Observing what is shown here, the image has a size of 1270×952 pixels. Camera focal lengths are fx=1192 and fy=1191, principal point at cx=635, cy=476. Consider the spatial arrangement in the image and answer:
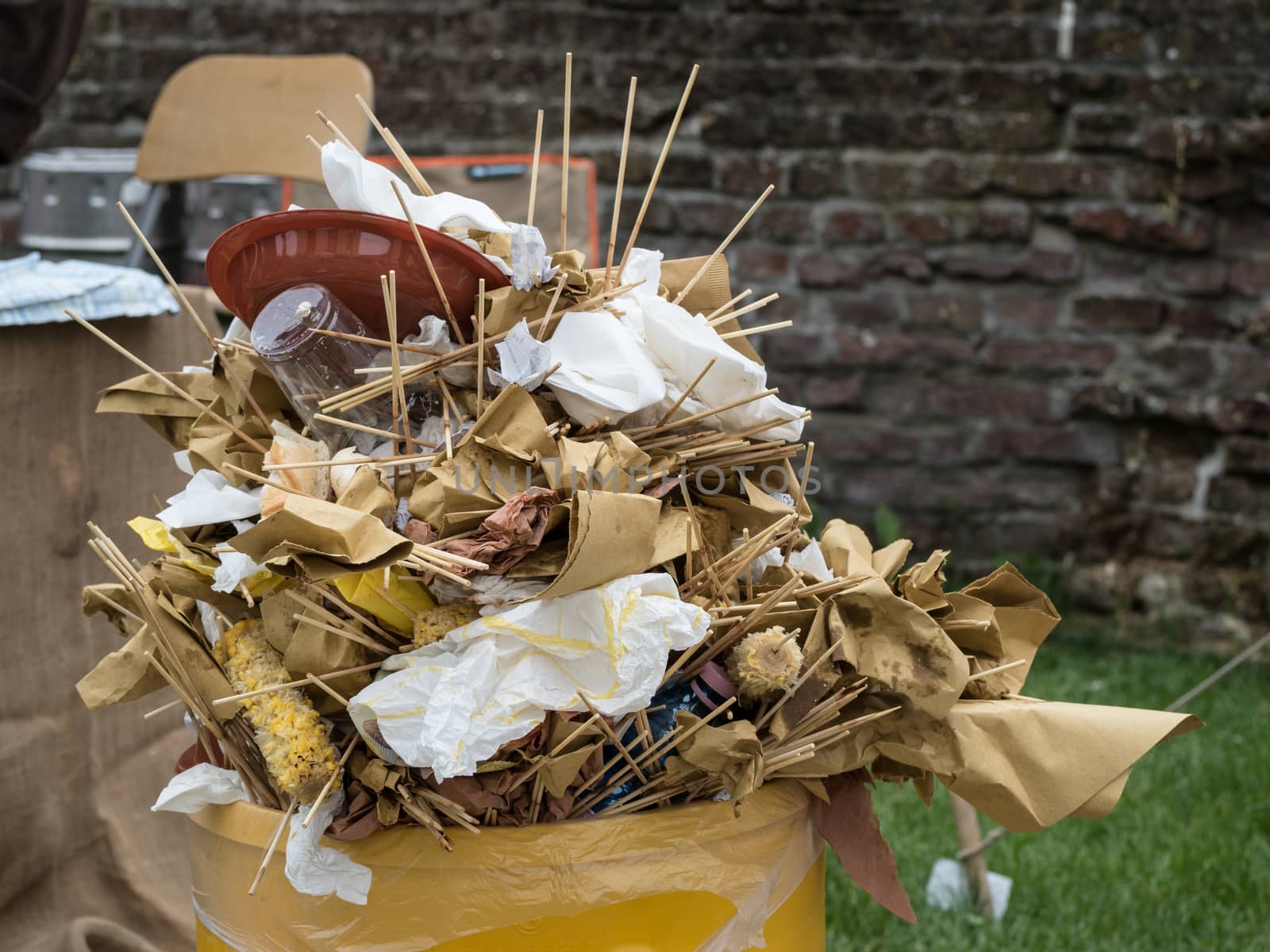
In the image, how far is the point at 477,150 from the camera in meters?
2.91

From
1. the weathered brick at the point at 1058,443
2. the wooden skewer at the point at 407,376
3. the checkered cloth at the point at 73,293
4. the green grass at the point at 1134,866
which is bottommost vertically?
the green grass at the point at 1134,866

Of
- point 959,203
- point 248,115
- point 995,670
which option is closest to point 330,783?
point 995,670

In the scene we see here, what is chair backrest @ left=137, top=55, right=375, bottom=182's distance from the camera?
7.27 ft

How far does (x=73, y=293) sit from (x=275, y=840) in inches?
37.1

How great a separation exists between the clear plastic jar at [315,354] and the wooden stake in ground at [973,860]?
1056mm

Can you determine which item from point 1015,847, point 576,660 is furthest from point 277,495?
point 1015,847

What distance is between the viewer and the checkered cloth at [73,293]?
149cm

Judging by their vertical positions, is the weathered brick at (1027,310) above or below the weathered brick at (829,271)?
below

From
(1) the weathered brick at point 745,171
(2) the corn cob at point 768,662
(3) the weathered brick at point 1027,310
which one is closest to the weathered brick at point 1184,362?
(3) the weathered brick at point 1027,310

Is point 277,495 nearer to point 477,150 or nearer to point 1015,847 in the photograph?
point 1015,847

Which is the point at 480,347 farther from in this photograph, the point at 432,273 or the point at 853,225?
the point at 853,225

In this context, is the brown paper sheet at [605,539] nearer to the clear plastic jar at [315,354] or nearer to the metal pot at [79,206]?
the clear plastic jar at [315,354]

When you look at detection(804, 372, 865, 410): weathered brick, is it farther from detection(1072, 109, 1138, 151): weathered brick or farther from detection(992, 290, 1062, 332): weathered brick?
detection(1072, 109, 1138, 151): weathered brick

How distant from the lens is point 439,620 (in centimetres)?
88
